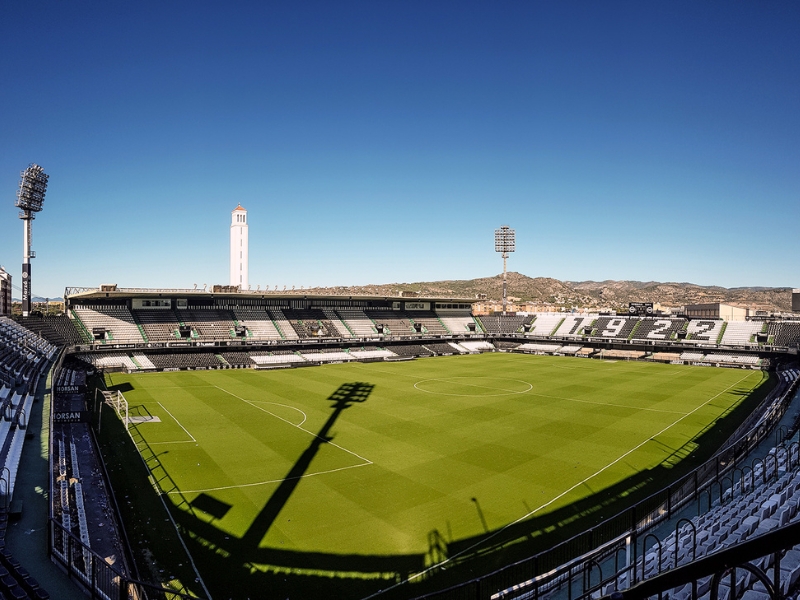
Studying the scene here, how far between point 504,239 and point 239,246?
132 ft

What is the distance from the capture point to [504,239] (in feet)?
262

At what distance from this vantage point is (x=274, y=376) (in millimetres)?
43156

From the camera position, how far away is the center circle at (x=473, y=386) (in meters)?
36.1

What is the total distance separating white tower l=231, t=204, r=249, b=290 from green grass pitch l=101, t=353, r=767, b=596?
1070 inches

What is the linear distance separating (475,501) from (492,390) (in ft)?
69.6

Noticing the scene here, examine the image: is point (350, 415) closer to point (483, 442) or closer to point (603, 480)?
point (483, 442)

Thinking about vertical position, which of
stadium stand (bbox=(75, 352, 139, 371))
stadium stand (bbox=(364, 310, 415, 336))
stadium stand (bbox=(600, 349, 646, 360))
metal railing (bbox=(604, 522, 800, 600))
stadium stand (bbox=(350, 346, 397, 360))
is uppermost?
metal railing (bbox=(604, 522, 800, 600))

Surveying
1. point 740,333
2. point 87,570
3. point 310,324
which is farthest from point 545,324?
point 87,570

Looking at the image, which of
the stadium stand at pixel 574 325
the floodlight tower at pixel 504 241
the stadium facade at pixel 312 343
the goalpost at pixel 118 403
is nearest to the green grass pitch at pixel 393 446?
the goalpost at pixel 118 403

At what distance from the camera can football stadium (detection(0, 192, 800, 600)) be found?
33.9 feet

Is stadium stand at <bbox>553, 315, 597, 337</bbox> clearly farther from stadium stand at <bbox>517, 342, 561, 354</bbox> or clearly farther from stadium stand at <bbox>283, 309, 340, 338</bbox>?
stadium stand at <bbox>283, 309, 340, 338</bbox>

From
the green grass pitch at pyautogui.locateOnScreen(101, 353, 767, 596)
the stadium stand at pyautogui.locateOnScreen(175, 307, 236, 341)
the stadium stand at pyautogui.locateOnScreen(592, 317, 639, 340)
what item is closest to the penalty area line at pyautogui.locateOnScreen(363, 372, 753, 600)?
the green grass pitch at pyautogui.locateOnScreen(101, 353, 767, 596)

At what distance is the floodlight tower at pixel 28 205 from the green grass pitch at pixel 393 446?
14696 mm

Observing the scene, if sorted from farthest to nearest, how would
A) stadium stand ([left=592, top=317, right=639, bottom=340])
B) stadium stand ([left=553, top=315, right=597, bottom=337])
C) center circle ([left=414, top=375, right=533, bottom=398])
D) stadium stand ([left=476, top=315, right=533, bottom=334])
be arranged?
stadium stand ([left=476, top=315, right=533, bottom=334]) → stadium stand ([left=553, top=315, right=597, bottom=337]) → stadium stand ([left=592, top=317, right=639, bottom=340]) → center circle ([left=414, top=375, right=533, bottom=398])
